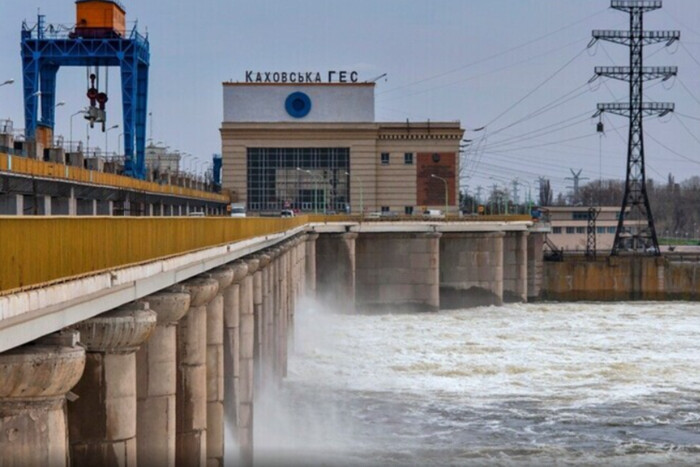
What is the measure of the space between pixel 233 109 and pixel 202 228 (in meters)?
106

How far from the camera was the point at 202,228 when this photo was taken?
29312mm

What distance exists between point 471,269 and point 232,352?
2588 inches

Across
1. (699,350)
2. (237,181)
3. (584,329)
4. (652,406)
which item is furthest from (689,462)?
(237,181)

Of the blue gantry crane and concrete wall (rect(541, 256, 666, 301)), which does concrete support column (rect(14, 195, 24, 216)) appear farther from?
concrete wall (rect(541, 256, 666, 301))

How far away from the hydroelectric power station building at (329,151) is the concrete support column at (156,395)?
109 m

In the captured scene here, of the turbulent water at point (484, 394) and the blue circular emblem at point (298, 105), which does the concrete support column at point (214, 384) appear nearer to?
the turbulent water at point (484, 394)

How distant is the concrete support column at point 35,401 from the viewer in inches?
561

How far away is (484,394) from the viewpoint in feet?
182

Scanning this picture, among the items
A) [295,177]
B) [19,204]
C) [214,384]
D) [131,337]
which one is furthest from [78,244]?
[295,177]

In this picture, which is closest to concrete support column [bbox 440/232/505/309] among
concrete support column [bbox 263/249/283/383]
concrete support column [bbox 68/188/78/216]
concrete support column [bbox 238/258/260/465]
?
concrete support column [bbox 263/249/283/383]

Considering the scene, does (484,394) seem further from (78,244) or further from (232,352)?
(78,244)

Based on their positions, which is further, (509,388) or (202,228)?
(509,388)

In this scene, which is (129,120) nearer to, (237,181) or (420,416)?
(420,416)

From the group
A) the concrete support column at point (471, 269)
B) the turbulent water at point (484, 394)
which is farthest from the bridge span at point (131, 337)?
the concrete support column at point (471, 269)
